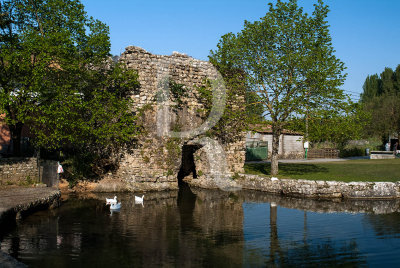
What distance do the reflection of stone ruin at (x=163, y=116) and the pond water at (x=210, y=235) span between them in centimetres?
357

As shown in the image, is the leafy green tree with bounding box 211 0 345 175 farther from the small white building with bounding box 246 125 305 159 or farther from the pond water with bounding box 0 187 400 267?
the small white building with bounding box 246 125 305 159

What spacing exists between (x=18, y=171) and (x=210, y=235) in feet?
34.9

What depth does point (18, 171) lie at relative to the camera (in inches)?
677

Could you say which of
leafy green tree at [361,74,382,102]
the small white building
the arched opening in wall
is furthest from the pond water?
leafy green tree at [361,74,382,102]

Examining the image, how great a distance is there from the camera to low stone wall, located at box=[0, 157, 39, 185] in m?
16.8

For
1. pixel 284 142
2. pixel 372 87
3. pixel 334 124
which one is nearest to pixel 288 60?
pixel 334 124

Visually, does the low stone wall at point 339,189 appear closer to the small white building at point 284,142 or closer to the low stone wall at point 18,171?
the low stone wall at point 18,171

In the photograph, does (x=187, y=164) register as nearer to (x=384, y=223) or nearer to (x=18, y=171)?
(x=18, y=171)

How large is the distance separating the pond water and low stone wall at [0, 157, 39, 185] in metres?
2.25

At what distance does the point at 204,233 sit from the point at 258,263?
311cm

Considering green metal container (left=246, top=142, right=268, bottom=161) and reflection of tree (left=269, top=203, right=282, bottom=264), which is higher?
green metal container (left=246, top=142, right=268, bottom=161)

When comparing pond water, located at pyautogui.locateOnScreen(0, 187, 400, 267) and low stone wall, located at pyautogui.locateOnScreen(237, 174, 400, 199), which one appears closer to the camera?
pond water, located at pyautogui.locateOnScreen(0, 187, 400, 267)

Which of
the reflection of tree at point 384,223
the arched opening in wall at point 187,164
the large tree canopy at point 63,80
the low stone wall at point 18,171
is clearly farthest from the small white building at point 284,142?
the low stone wall at point 18,171

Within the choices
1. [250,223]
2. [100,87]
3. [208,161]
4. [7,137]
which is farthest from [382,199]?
[7,137]
